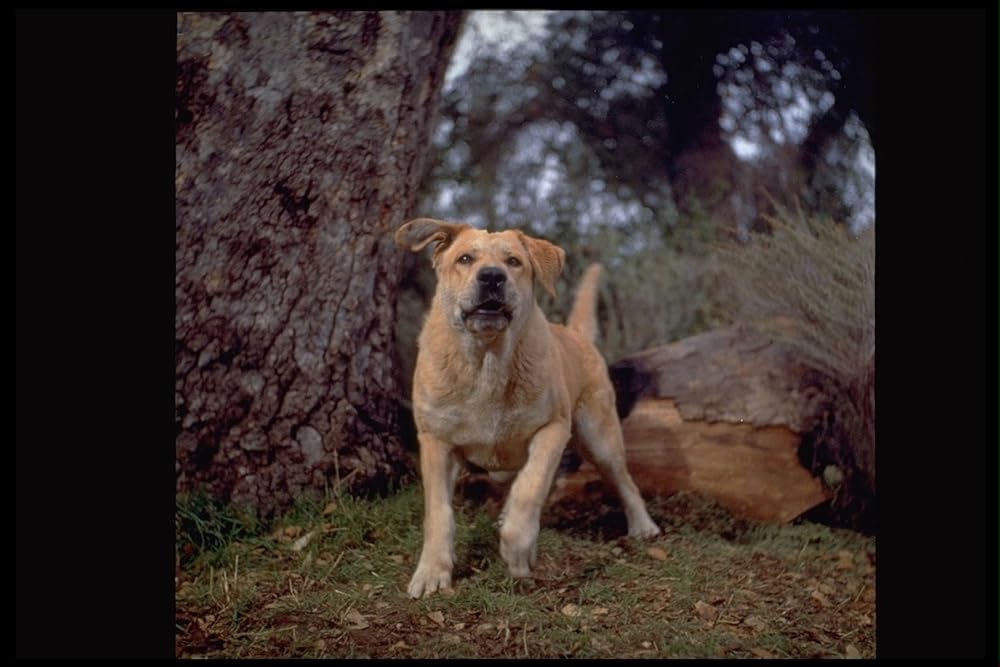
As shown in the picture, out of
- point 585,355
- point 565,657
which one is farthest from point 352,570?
point 585,355

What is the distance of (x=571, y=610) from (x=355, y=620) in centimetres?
90

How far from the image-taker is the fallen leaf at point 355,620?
2.95 meters

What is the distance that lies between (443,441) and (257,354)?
1171mm

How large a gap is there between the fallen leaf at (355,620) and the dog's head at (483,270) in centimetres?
129

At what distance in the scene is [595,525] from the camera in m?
4.23

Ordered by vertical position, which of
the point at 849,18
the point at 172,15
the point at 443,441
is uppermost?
the point at 849,18

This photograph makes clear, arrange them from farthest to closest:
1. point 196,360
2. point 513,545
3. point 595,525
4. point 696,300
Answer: point 696,300, point 595,525, point 196,360, point 513,545

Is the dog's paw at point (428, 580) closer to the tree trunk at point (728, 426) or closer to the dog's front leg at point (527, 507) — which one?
the dog's front leg at point (527, 507)

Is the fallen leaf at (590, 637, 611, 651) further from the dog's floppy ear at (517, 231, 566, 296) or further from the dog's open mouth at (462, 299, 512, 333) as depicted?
the dog's floppy ear at (517, 231, 566, 296)

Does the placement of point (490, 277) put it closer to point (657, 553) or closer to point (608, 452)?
point (608, 452)

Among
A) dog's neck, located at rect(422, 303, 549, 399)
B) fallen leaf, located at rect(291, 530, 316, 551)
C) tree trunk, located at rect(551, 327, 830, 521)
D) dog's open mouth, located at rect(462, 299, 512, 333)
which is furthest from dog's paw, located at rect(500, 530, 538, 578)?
tree trunk, located at rect(551, 327, 830, 521)

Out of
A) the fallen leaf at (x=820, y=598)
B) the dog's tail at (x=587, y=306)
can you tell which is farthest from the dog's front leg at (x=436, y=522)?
the fallen leaf at (x=820, y=598)

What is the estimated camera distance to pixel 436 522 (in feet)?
11.1

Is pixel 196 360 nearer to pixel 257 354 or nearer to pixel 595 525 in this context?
pixel 257 354
